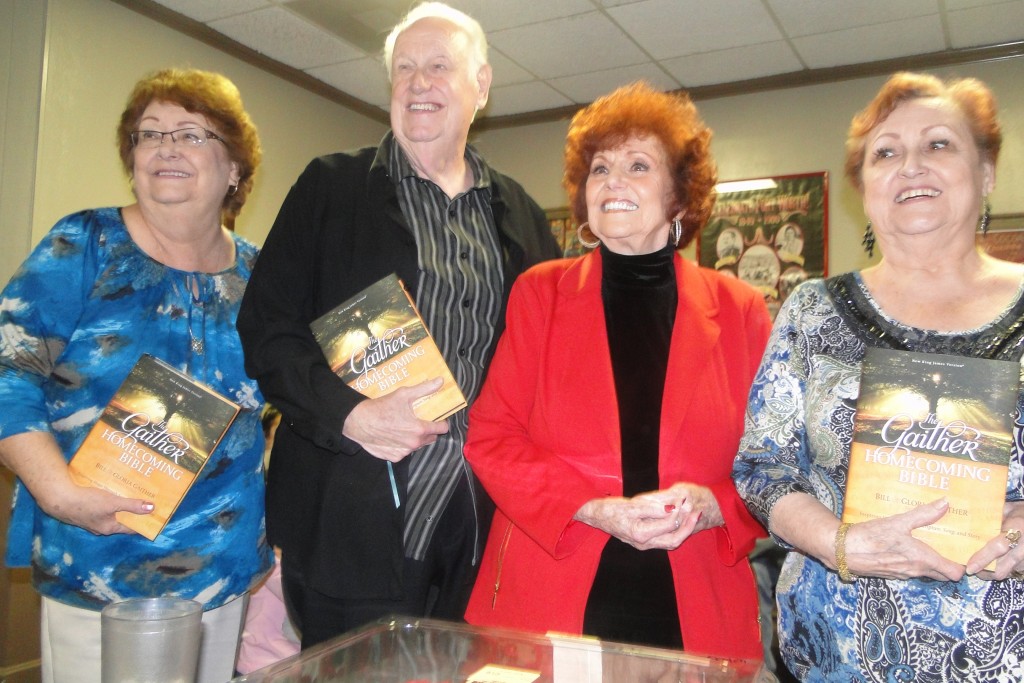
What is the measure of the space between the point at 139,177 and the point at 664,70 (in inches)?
176

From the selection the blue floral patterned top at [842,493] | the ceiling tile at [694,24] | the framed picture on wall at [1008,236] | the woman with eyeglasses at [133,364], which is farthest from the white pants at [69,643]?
the framed picture on wall at [1008,236]

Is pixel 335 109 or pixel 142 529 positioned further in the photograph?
pixel 335 109

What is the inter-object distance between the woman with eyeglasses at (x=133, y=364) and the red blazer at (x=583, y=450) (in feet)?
1.91

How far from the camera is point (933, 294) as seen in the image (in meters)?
1.47

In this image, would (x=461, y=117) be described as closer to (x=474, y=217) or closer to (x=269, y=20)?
(x=474, y=217)

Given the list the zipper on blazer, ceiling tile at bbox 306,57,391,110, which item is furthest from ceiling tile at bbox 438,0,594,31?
the zipper on blazer

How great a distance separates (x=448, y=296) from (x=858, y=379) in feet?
2.89

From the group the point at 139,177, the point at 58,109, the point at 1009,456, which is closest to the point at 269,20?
the point at 58,109

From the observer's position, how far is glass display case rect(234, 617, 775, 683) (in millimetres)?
1114

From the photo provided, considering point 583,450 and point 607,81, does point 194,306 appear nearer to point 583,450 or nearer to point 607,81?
point 583,450

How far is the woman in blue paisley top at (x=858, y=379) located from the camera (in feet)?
4.28

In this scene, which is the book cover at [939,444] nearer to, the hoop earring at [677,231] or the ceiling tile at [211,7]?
the hoop earring at [677,231]

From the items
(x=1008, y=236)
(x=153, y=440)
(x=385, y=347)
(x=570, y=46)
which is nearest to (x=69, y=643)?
(x=153, y=440)

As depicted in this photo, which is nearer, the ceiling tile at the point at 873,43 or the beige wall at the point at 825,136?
the ceiling tile at the point at 873,43
